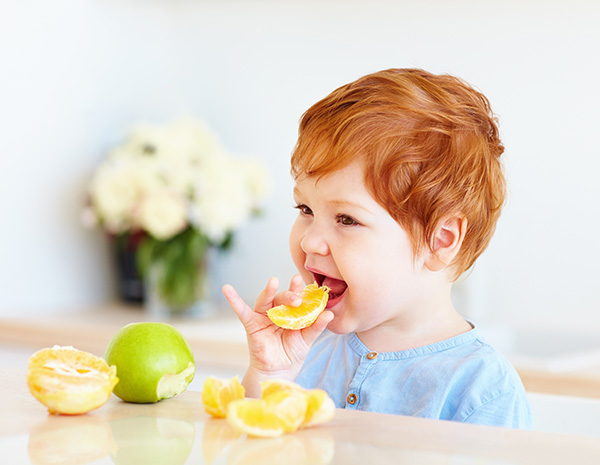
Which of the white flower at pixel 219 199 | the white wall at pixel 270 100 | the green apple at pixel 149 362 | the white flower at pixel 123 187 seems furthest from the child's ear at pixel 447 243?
the white flower at pixel 123 187

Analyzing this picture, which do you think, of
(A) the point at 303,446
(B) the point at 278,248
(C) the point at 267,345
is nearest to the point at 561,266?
(B) the point at 278,248

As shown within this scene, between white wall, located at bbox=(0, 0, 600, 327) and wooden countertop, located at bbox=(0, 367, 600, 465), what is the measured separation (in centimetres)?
165

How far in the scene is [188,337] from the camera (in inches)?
78.6

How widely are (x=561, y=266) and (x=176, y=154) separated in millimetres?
1263

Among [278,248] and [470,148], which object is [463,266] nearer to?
Result: [470,148]

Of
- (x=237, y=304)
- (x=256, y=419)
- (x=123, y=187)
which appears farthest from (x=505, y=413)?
(x=123, y=187)

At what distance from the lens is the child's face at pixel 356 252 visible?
108 cm

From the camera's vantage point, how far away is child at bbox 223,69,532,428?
1.05 m

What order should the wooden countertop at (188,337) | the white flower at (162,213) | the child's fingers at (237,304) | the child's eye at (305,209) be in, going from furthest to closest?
the white flower at (162,213) < the wooden countertop at (188,337) < the child's eye at (305,209) < the child's fingers at (237,304)

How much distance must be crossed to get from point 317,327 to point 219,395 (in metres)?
0.34

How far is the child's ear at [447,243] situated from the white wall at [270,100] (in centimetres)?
114

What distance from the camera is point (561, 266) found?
7.16 feet

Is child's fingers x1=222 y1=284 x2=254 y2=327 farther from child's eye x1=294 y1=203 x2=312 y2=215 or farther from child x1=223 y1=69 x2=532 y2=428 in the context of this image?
child's eye x1=294 y1=203 x2=312 y2=215

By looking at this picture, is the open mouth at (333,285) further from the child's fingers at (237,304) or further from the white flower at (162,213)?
the white flower at (162,213)
